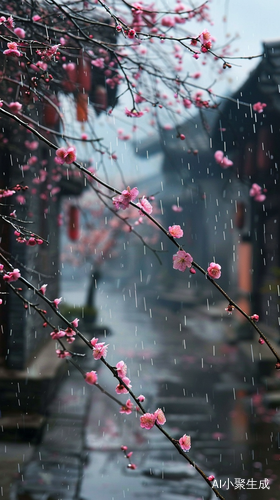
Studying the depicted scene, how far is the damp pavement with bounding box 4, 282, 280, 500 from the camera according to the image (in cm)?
518

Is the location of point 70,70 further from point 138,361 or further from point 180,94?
point 138,361

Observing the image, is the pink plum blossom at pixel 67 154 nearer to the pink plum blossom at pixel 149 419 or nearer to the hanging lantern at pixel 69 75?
the pink plum blossom at pixel 149 419

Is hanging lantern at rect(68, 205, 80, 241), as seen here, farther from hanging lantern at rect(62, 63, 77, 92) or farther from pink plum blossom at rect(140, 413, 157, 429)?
pink plum blossom at rect(140, 413, 157, 429)

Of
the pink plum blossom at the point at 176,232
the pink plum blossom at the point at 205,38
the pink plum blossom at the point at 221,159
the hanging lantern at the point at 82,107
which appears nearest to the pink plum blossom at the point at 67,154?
the pink plum blossom at the point at 176,232

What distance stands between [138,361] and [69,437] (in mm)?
5843

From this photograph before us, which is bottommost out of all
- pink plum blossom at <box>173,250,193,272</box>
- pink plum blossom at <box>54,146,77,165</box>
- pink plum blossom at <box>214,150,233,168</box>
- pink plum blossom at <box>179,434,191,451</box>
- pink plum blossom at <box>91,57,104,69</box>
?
pink plum blossom at <box>179,434,191,451</box>

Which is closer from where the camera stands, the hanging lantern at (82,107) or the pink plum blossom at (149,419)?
the pink plum blossom at (149,419)

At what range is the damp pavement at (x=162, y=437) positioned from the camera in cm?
518

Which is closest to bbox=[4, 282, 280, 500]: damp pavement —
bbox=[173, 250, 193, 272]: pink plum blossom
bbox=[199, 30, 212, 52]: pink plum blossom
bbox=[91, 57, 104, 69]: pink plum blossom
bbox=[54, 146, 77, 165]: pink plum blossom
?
bbox=[173, 250, 193, 272]: pink plum blossom

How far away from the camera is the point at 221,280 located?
69.9ft

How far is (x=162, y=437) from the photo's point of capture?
22.3 ft

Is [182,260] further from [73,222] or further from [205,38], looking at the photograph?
[73,222]

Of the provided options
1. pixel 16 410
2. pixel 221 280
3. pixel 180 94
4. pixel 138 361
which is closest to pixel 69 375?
pixel 138 361

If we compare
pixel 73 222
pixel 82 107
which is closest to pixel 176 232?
pixel 82 107
